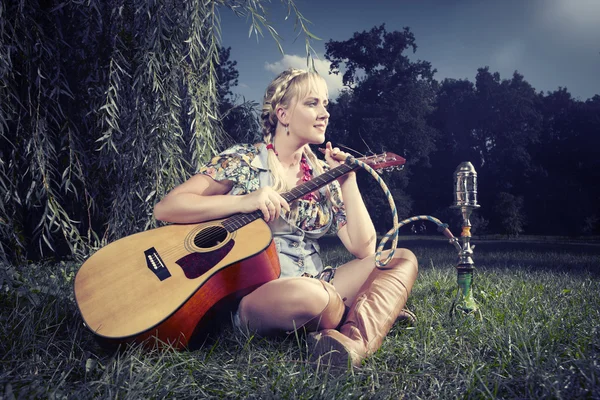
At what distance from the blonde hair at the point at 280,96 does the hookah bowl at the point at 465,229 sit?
85 centimetres

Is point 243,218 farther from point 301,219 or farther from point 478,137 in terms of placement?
point 478,137

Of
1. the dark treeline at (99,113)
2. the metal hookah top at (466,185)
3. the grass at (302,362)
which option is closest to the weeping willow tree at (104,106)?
the dark treeline at (99,113)

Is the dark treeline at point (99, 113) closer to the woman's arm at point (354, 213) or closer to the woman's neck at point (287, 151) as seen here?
the woman's arm at point (354, 213)

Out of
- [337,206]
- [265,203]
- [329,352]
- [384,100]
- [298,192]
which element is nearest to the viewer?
[329,352]

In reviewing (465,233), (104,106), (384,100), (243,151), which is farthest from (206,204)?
(384,100)

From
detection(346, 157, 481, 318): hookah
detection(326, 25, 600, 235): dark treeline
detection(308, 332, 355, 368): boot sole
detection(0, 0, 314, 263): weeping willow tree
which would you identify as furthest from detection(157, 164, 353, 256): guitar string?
detection(326, 25, 600, 235): dark treeline

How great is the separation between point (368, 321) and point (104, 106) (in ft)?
7.65

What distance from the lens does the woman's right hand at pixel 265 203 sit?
1831mm

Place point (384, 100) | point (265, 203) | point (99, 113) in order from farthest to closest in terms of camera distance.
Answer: point (384, 100) → point (99, 113) → point (265, 203)

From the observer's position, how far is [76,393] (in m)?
1.28

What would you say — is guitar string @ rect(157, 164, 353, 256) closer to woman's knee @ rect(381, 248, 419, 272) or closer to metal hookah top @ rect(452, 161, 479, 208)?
woman's knee @ rect(381, 248, 419, 272)

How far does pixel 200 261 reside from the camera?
67.1 inches

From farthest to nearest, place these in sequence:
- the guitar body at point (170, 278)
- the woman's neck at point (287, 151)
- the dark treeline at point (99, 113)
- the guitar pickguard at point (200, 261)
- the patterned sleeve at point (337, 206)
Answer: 1. the dark treeline at point (99, 113)
2. the patterned sleeve at point (337, 206)
3. the woman's neck at point (287, 151)
4. the guitar pickguard at point (200, 261)
5. the guitar body at point (170, 278)

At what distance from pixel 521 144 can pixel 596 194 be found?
13.8 feet
